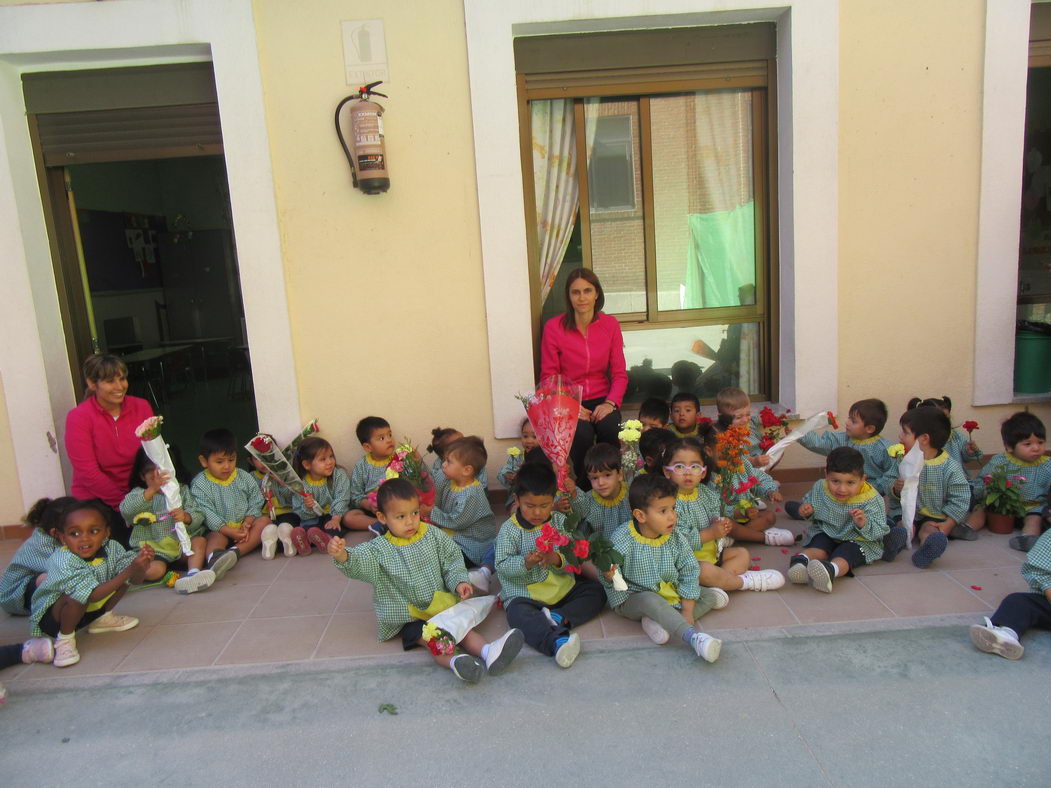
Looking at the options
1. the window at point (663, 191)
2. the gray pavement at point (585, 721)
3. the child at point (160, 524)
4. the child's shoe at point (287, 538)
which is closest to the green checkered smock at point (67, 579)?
the gray pavement at point (585, 721)

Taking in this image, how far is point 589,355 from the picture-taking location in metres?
5.00

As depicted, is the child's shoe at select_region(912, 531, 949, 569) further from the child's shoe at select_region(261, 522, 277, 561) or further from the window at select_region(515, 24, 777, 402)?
the child's shoe at select_region(261, 522, 277, 561)

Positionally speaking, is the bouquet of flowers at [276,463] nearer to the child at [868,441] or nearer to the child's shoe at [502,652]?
the child's shoe at [502,652]

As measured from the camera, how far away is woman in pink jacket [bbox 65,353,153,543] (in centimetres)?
456

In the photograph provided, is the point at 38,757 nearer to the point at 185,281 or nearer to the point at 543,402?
the point at 543,402

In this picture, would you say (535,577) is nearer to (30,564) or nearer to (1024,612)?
(1024,612)

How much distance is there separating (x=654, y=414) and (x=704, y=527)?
106cm

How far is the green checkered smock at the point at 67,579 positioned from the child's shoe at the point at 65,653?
0.60 feet

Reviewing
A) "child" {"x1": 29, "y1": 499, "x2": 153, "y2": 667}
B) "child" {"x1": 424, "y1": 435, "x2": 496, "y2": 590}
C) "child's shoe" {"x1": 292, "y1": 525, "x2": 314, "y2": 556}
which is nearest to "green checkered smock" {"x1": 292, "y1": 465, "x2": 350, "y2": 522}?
Answer: "child's shoe" {"x1": 292, "y1": 525, "x2": 314, "y2": 556}

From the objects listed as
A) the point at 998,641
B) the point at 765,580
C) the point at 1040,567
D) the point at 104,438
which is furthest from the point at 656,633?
the point at 104,438

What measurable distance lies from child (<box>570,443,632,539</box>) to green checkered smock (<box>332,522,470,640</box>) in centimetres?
75

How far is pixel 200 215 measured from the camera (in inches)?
417

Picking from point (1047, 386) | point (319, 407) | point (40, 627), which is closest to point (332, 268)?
point (319, 407)

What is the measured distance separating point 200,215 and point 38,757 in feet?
29.5
